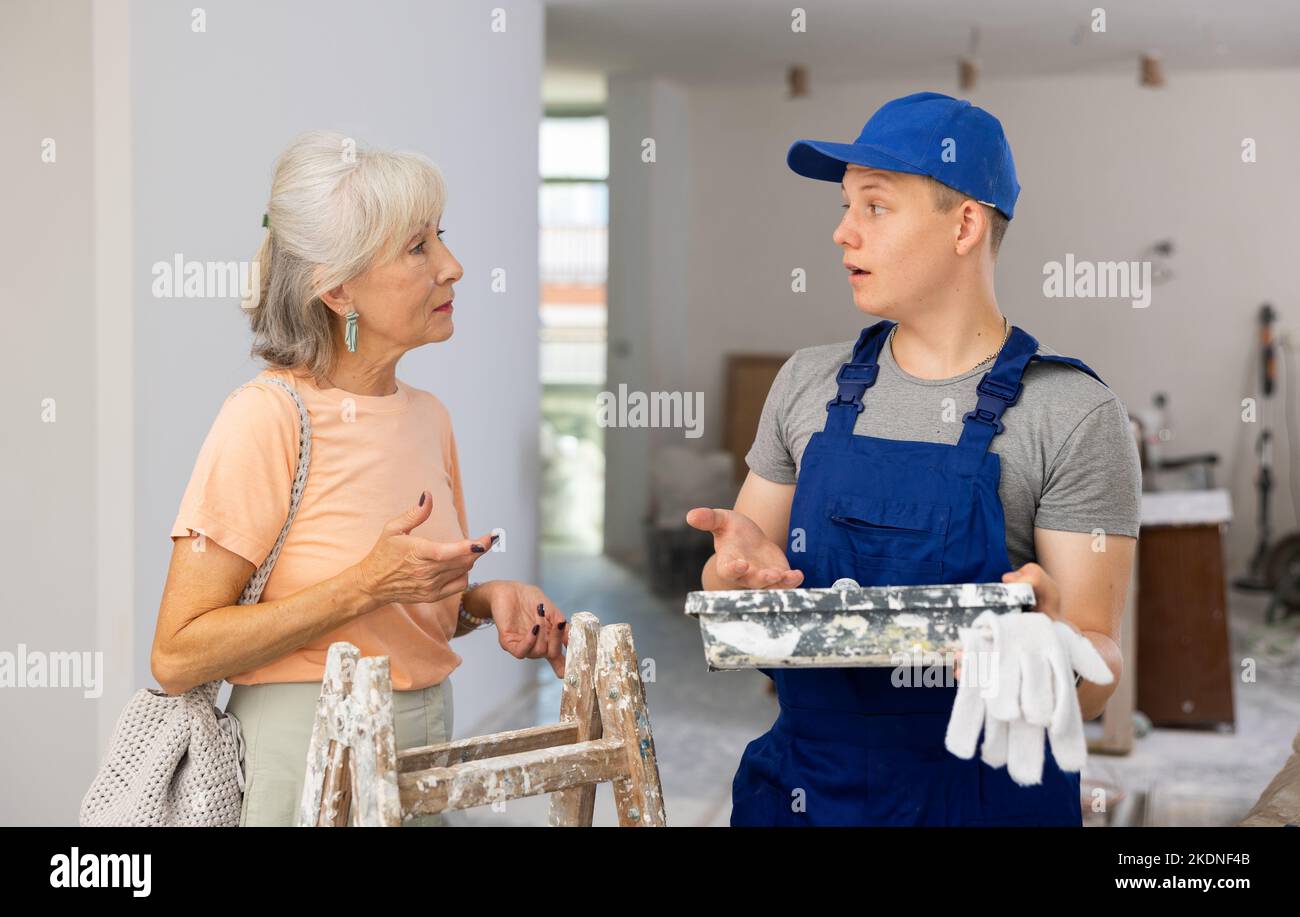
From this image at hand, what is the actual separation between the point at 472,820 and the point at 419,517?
8.42 feet

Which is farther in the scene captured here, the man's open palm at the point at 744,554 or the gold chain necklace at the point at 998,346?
the gold chain necklace at the point at 998,346

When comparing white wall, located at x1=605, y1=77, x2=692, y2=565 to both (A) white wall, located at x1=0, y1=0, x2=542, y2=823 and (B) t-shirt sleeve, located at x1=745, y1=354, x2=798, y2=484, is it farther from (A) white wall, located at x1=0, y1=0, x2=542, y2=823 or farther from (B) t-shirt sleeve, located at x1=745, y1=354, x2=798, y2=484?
(B) t-shirt sleeve, located at x1=745, y1=354, x2=798, y2=484

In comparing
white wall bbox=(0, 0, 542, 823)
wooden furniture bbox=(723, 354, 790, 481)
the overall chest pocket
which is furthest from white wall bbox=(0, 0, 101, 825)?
wooden furniture bbox=(723, 354, 790, 481)

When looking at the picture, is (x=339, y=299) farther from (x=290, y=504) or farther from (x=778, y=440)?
(x=778, y=440)

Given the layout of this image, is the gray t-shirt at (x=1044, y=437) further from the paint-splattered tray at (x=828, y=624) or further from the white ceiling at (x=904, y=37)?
the white ceiling at (x=904, y=37)

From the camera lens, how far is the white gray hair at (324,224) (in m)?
1.73

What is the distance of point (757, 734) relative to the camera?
196 inches

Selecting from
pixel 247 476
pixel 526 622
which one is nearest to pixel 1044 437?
pixel 526 622

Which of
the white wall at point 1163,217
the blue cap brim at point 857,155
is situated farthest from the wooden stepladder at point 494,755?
the white wall at point 1163,217

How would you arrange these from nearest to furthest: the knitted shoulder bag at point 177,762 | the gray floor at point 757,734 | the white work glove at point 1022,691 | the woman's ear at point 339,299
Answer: the white work glove at point 1022,691, the knitted shoulder bag at point 177,762, the woman's ear at point 339,299, the gray floor at point 757,734

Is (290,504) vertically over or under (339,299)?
under

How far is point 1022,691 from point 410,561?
742mm

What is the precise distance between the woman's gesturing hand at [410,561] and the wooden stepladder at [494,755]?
0.11m
